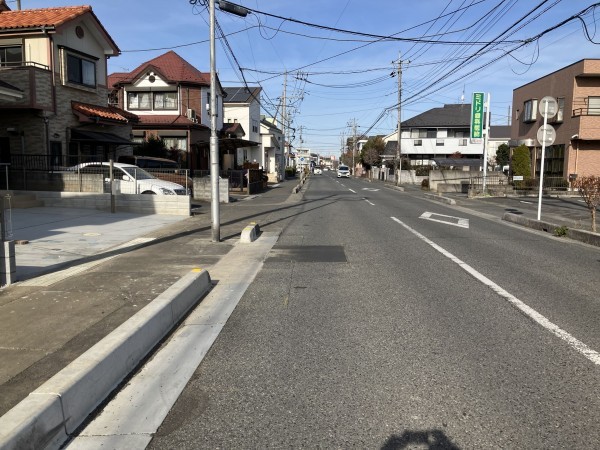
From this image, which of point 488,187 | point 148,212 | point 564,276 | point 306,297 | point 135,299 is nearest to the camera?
point 135,299

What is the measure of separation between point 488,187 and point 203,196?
58.9 feet

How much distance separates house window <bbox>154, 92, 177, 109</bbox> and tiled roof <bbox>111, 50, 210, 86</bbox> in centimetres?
117

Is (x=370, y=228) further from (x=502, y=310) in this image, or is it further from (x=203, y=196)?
(x=203, y=196)

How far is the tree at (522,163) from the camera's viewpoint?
106 feet

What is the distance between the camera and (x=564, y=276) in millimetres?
7895

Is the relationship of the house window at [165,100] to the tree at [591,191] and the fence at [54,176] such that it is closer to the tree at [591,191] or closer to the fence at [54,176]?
the fence at [54,176]

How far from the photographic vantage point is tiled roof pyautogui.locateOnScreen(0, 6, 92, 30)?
20312mm

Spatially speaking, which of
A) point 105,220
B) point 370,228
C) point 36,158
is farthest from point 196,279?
point 36,158

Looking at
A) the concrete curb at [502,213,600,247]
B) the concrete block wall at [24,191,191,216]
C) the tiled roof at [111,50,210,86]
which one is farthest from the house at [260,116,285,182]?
the concrete curb at [502,213,600,247]

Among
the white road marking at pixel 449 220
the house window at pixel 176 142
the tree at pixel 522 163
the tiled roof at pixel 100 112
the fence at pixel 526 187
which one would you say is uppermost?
the tiled roof at pixel 100 112

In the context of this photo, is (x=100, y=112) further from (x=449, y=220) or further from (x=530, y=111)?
(x=530, y=111)

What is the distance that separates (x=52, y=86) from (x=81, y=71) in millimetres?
2783

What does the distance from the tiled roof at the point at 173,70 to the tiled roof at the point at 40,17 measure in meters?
10.3

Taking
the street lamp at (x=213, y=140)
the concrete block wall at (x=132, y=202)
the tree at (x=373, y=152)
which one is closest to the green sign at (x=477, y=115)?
the concrete block wall at (x=132, y=202)
